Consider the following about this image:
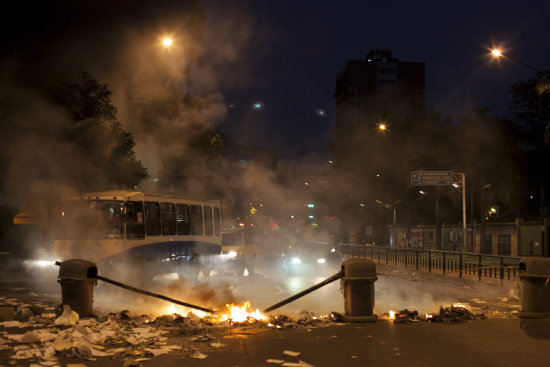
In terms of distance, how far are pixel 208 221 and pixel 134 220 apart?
12.9ft

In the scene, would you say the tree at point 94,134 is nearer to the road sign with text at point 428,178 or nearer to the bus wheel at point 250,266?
the bus wheel at point 250,266

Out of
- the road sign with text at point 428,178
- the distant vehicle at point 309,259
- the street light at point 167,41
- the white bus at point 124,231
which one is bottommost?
the distant vehicle at point 309,259

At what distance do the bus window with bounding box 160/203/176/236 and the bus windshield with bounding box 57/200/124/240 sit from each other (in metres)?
1.45

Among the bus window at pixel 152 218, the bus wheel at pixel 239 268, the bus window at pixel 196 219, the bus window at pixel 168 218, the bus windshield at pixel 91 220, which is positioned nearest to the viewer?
the bus windshield at pixel 91 220

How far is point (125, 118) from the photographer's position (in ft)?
73.2

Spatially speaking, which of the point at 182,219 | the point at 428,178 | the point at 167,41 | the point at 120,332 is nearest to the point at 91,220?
the point at 182,219

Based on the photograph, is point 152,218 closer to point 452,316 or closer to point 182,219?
point 182,219

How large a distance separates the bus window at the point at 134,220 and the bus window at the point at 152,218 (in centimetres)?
22

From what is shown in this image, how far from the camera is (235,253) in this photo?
19391 millimetres

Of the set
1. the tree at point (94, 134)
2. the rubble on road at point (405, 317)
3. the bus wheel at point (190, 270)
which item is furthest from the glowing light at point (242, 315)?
the tree at point (94, 134)

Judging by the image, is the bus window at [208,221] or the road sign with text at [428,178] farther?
the road sign with text at [428,178]

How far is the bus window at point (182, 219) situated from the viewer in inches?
650

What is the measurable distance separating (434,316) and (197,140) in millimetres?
21207

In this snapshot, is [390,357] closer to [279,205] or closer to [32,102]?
[32,102]
